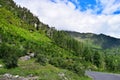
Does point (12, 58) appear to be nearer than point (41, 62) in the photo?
Yes

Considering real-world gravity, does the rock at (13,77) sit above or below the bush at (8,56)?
below

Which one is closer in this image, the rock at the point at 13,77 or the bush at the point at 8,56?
the rock at the point at 13,77

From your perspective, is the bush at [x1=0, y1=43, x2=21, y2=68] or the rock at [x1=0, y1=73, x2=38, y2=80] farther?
the bush at [x1=0, y1=43, x2=21, y2=68]

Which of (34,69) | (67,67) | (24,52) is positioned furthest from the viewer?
(24,52)

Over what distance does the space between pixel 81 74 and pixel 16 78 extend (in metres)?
37.9

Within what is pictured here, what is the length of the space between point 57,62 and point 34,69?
29399 mm

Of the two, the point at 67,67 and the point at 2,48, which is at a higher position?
the point at 2,48

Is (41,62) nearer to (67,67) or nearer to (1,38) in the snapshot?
(67,67)

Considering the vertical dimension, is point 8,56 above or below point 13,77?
above

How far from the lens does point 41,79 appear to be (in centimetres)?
5556

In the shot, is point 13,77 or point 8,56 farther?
point 8,56

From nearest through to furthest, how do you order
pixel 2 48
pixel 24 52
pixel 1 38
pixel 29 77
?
pixel 29 77 < pixel 2 48 < pixel 24 52 < pixel 1 38

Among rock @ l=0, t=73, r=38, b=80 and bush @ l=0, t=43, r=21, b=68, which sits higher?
bush @ l=0, t=43, r=21, b=68

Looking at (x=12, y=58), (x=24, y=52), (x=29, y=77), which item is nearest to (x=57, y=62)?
(x=24, y=52)
